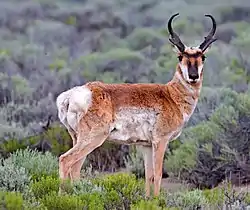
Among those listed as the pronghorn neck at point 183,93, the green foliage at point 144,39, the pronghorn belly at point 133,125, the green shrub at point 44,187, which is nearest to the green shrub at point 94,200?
the green shrub at point 44,187

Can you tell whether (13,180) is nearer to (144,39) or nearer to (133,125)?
(133,125)

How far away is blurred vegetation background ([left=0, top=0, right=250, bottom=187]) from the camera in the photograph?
11883 millimetres

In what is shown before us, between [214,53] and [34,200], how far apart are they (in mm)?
16135

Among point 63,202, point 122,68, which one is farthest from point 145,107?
point 122,68

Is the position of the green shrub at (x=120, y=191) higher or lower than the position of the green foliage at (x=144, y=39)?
lower

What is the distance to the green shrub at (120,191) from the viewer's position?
7.72 metres

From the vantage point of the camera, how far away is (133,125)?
9016mm

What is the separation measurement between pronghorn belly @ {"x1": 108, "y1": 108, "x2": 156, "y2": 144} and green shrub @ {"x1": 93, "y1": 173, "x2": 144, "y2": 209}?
64 cm

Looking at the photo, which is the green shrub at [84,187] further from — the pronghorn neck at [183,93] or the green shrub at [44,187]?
the pronghorn neck at [183,93]

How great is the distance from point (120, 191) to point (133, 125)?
1187 millimetres

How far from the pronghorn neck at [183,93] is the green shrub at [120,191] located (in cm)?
139

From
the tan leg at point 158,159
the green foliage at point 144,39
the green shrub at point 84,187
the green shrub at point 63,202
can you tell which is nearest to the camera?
the green shrub at point 63,202

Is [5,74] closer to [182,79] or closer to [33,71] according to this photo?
[33,71]

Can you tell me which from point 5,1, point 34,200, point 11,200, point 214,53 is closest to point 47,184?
point 34,200
